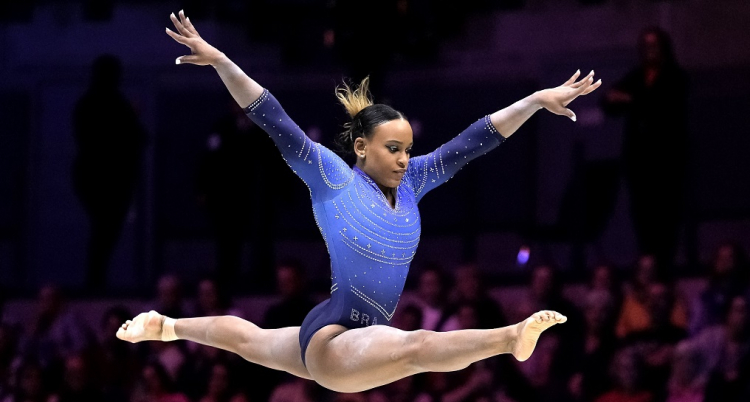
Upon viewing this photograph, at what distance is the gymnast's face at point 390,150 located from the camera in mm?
4660

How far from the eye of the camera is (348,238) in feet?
15.1

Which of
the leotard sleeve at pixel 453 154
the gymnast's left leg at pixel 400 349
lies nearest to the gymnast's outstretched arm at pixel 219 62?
the leotard sleeve at pixel 453 154

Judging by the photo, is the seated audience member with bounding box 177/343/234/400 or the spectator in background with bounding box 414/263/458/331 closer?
the spectator in background with bounding box 414/263/458/331

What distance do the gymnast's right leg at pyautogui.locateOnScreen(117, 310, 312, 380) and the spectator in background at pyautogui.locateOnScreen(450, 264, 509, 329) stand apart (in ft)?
9.07

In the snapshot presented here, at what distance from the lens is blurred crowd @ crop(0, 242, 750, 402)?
22.5ft

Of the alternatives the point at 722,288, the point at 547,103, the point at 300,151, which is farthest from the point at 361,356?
the point at 722,288

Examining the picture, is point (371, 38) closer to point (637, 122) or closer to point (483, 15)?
point (483, 15)

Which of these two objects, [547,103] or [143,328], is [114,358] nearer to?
[143,328]

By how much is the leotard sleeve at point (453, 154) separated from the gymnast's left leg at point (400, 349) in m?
0.86

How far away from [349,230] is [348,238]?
0.03 metres

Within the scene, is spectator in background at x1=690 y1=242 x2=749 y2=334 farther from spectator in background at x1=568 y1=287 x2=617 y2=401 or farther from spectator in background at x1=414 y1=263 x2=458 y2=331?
spectator in background at x1=414 y1=263 x2=458 y2=331

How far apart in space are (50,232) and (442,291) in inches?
161

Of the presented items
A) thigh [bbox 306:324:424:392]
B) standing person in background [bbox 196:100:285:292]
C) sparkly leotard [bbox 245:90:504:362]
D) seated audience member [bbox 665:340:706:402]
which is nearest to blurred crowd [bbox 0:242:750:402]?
seated audience member [bbox 665:340:706:402]

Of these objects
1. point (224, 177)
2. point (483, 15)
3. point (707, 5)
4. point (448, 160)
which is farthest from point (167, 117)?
point (448, 160)
